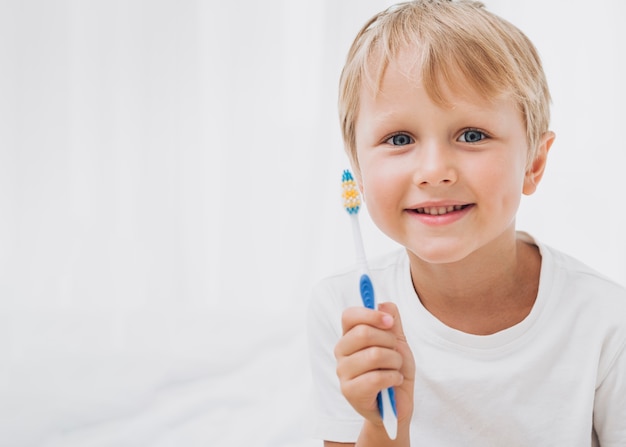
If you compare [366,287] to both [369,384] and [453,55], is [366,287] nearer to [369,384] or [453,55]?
[369,384]

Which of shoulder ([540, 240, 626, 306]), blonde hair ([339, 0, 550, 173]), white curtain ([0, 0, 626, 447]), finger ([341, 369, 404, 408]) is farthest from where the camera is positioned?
white curtain ([0, 0, 626, 447])

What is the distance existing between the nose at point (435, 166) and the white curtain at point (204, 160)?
715mm

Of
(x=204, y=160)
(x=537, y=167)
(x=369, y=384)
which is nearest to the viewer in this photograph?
(x=369, y=384)

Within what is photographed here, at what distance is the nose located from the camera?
2.96 ft

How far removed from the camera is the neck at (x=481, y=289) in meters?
1.06

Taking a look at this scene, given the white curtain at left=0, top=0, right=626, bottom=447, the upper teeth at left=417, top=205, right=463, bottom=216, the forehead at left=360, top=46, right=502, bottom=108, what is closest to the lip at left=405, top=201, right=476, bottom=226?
the upper teeth at left=417, top=205, right=463, bottom=216

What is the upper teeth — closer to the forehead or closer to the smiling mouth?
the smiling mouth

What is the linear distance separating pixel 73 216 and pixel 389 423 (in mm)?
1038

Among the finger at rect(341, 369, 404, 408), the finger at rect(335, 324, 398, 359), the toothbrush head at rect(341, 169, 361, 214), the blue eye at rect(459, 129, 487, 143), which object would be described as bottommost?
the finger at rect(341, 369, 404, 408)

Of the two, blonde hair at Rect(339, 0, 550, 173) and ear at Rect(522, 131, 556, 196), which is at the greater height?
blonde hair at Rect(339, 0, 550, 173)

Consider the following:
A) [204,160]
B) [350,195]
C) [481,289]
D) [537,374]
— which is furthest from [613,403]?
[204,160]

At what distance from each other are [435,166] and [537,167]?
21cm

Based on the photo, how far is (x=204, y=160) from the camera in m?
1.73

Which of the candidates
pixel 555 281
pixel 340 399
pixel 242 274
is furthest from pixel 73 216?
pixel 555 281
